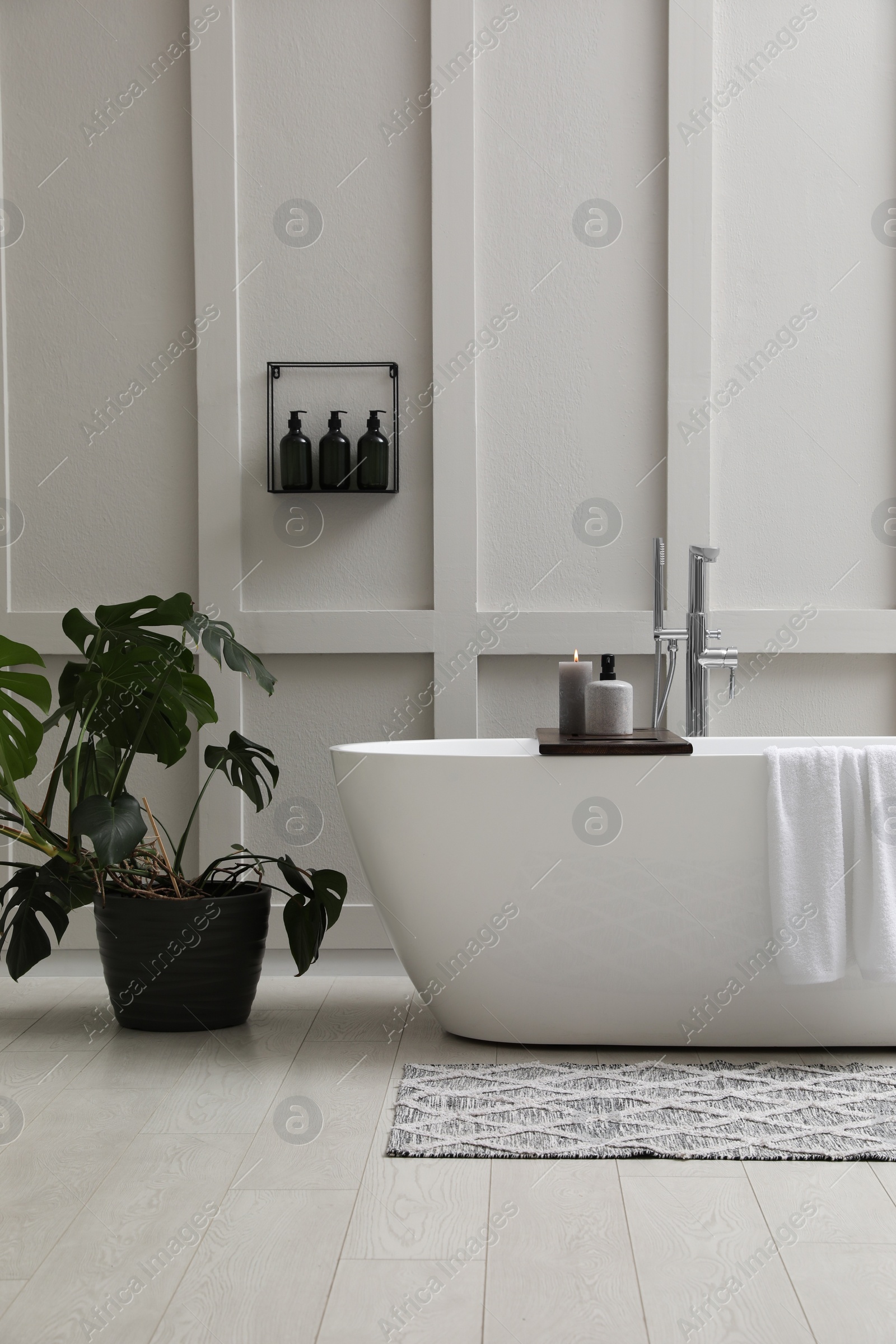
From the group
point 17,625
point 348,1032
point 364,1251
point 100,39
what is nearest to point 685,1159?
point 364,1251

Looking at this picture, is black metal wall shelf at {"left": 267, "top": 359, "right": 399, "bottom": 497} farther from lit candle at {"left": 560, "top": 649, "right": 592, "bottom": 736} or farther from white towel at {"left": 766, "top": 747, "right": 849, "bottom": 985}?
white towel at {"left": 766, "top": 747, "right": 849, "bottom": 985}

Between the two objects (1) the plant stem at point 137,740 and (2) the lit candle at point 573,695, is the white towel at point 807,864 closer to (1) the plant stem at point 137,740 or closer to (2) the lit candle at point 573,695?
(2) the lit candle at point 573,695

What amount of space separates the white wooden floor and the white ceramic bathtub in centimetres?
32

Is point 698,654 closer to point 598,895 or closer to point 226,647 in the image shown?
Answer: point 598,895

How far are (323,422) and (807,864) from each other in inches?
64.4

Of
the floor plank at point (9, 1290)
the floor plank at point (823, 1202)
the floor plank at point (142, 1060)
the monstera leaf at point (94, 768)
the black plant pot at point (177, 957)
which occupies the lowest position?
the floor plank at point (142, 1060)

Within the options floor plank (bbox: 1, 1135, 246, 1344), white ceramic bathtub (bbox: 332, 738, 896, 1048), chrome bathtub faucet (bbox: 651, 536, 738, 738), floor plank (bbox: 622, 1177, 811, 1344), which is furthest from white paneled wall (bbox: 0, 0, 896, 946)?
floor plank (bbox: 622, 1177, 811, 1344)

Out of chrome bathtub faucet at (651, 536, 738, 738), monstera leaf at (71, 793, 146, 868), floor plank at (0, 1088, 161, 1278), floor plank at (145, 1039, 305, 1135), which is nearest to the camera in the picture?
floor plank at (0, 1088, 161, 1278)

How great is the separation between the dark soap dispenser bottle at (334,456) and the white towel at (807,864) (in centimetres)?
133

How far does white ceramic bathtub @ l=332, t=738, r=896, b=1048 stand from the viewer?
6.68 ft

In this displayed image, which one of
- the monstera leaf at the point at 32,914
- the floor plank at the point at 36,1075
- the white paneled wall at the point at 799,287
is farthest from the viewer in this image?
the white paneled wall at the point at 799,287

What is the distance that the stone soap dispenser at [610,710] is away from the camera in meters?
2.25

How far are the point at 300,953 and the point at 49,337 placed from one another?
1756mm

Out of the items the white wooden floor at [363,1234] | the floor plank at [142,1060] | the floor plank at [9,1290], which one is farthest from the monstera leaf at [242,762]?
the floor plank at [9,1290]
